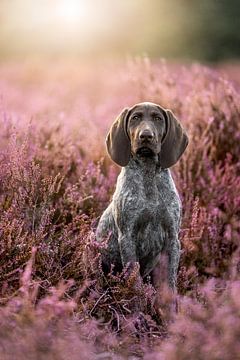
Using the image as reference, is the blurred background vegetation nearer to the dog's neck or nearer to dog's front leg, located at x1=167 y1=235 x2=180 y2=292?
the dog's neck

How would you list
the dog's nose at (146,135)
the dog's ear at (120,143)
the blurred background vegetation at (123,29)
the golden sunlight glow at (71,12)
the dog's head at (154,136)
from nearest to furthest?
the dog's nose at (146,135) < the dog's head at (154,136) < the dog's ear at (120,143) < the golden sunlight glow at (71,12) < the blurred background vegetation at (123,29)

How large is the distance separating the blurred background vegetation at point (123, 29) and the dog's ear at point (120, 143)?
71.8 ft

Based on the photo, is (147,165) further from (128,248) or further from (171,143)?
(128,248)

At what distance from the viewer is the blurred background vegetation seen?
91.1ft

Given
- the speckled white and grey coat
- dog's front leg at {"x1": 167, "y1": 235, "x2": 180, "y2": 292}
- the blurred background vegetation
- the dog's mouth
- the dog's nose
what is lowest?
dog's front leg at {"x1": 167, "y1": 235, "x2": 180, "y2": 292}

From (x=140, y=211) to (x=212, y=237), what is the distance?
1.23 meters

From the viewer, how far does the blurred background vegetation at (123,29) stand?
27781mm

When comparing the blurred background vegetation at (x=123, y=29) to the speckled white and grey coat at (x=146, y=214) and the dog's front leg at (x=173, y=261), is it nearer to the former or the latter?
the speckled white and grey coat at (x=146, y=214)

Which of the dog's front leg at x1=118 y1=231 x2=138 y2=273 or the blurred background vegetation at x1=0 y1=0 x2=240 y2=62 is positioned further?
the blurred background vegetation at x1=0 y1=0 x2=240 y2=62

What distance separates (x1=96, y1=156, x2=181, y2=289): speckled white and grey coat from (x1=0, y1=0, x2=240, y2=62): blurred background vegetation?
22.1 m

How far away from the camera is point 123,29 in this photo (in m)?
30.2

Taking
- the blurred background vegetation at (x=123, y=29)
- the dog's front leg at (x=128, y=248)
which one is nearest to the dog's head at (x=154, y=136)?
the dog's front leg at (x=128, y=248)

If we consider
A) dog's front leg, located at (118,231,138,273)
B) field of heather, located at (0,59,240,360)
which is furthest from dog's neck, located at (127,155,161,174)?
field of heather, located at (0,59,240,360)

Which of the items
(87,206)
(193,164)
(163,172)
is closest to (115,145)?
(163,172)
